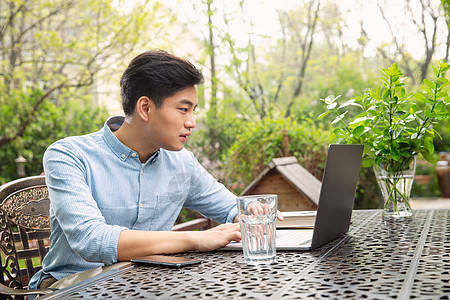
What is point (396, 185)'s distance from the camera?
1632 mm

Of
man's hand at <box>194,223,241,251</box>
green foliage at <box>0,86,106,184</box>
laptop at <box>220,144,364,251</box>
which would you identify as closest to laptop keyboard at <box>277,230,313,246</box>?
laptop at <box>220,144,364,251</box>

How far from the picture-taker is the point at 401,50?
10.5 m

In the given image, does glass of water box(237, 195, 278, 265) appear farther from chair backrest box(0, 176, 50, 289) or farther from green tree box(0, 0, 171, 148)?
green tree box(0, 0, 171, 148)

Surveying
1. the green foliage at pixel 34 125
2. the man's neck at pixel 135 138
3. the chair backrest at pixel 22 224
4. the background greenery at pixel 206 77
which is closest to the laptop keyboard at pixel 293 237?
the man's neck at pixel 135 138

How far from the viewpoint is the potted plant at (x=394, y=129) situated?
1546 millimetres

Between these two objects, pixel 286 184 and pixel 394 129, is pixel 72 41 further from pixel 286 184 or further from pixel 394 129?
pixel 394 129

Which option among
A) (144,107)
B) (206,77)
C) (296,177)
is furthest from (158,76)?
(206,77)

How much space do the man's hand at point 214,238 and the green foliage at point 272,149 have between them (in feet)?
9.08

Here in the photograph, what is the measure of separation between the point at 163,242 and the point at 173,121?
54 cm

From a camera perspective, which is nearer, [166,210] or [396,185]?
[396,185]

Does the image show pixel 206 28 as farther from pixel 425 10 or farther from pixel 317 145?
pixel 425 10

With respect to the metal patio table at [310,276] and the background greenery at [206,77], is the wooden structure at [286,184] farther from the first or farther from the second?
the metal patio table at [310,276]

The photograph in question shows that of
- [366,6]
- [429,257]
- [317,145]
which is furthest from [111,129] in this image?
[366,6]

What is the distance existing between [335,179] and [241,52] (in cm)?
535
